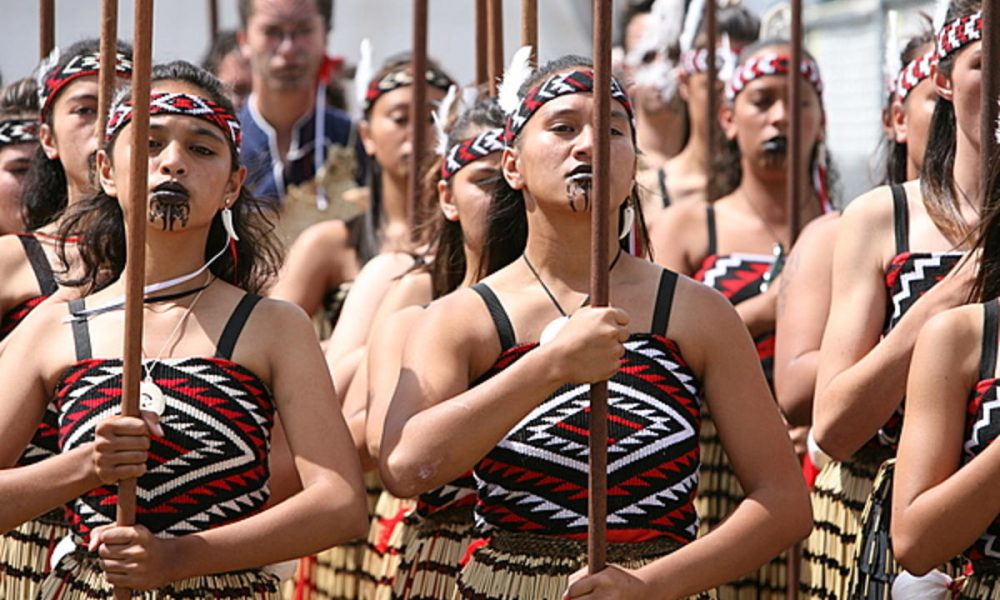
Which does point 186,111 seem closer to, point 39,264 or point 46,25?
point 39,264

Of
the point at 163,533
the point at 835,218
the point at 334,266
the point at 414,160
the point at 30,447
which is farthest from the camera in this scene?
the point at 334,266

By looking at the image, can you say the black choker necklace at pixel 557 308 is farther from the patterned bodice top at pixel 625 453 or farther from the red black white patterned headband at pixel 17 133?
the red black white patterned headband at pixel 17 133

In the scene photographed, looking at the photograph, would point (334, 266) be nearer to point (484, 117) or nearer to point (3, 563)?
point (484, 117)

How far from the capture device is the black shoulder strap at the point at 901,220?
4070 mm

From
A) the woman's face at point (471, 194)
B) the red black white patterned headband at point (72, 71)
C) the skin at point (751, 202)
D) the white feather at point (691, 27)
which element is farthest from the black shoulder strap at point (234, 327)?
the white feather at point (691, 27)

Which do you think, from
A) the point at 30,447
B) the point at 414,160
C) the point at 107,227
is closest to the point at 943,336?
the point at 107,227

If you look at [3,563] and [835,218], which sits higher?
[835,218]

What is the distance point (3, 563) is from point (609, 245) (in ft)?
5.35

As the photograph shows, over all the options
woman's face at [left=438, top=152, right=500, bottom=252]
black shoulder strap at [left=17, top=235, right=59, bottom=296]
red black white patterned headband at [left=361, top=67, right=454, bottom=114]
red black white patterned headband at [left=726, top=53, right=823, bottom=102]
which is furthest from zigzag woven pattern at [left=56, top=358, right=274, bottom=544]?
red black white patterned headband at [left=361, top=67, right=454, bottom=114]

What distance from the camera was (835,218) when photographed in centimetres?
472

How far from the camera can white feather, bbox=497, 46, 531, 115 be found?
396cm

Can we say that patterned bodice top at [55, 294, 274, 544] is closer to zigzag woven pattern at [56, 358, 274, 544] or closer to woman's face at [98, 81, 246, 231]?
zigzag woven pattern at [56, 358, 274, 544]

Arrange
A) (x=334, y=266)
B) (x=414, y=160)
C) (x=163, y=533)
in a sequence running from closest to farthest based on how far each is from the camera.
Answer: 1. (x=163, y=533)
2. (x=414, y=160)
3. (x=334, y=266)

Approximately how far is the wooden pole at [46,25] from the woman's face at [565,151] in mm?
1665
